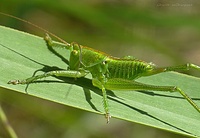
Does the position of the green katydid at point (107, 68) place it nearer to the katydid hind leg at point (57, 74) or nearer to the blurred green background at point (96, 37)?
the katydid hind leg at point (57, 74)

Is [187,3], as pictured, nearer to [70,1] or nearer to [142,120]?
[70,1]

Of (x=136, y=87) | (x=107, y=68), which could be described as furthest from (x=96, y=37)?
(x=136, y=87)

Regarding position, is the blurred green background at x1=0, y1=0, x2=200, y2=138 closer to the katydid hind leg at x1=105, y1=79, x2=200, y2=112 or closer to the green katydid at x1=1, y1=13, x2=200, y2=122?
the green katydid at x1=1, y1=13, x2=200, y2=122

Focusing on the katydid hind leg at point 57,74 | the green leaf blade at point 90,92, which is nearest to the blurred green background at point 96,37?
the green leaf blade at point 90,92

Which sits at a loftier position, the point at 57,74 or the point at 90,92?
the point at 57,74

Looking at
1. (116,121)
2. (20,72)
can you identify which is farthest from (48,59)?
(116,121)

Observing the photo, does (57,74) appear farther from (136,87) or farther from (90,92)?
(136,87)
